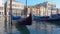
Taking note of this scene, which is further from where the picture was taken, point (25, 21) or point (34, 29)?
point (34, 29)

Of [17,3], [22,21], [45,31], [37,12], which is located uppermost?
[17,3]

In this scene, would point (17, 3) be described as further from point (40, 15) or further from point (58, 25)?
point (58, 25)

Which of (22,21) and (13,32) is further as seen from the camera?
(22,21)

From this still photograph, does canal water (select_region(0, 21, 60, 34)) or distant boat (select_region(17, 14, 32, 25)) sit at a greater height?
distant boat (select_region(17, 14, 32, 25))

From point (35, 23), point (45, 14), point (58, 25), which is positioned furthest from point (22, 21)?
point (58, 25)

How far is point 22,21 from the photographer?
2334 millimetres

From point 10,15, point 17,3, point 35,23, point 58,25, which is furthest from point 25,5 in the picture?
point 58,25

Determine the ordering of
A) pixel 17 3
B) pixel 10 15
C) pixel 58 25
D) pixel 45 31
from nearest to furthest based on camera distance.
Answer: pixel 10 15 < pixel 17 3 < pixel 45 31 < pixel 58 25

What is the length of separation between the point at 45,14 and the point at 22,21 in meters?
0.43

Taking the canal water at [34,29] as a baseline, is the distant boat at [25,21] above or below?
above

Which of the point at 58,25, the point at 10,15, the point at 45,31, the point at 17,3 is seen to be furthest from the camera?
the point at 58,25

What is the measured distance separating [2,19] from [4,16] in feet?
0.54

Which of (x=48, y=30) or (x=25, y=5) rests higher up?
(x=25, y=5)

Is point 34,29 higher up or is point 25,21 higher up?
point 25,21
